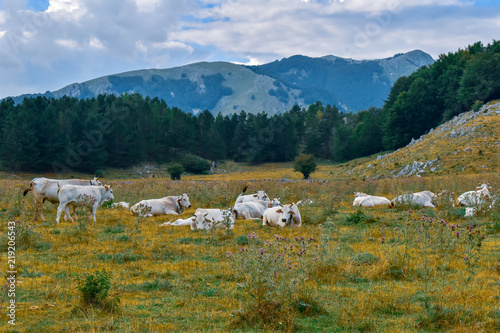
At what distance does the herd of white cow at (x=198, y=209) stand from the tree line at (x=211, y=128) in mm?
47587

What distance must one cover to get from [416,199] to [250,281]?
1463 cm

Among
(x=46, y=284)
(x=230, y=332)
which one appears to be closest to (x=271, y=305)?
(x=230, y=332)

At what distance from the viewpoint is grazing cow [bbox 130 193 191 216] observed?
17030mm

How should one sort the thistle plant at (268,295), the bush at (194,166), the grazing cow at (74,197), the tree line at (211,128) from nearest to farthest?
1. the thistle plant at (268,295)
2. the grazing cow at (74,197)
3. the tree line at (211,128)
4. the bush at (194,166)

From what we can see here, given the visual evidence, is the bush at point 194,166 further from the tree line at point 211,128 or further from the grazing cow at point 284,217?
the grazing cow at point 284,217

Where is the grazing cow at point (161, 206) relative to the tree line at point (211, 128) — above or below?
below

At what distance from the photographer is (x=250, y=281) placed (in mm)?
5902

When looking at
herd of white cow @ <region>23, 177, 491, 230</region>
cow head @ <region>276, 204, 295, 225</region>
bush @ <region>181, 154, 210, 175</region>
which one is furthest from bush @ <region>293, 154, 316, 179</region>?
cow head @ <region>276, 204, 295, 225</region>

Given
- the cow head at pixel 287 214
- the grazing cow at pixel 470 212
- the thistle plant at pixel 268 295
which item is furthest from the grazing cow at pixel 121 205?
the thistle plant at pixel 268 295

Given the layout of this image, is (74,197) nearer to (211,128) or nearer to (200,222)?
(200,222)

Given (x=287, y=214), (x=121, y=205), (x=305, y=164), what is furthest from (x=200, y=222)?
(x=305, y=164)

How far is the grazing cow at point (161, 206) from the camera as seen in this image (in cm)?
1703

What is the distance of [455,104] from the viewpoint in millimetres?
72812

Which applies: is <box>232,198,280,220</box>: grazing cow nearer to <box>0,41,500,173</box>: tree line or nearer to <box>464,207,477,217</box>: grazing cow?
<box>464,207,477,217</box>: grazing cow
